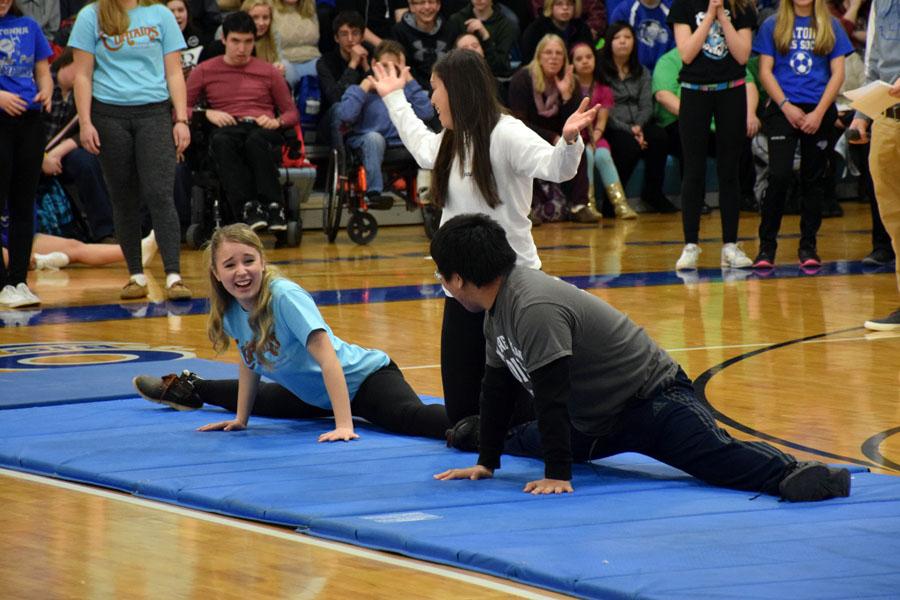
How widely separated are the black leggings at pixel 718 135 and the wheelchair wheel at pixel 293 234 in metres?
3.66

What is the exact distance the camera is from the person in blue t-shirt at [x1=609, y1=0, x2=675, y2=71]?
13.9m

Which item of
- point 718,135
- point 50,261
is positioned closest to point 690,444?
point 718,135

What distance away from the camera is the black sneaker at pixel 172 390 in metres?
→ 4.98

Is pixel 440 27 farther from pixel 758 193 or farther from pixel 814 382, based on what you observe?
pixel 814 382

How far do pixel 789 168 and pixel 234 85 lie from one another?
4.33 m

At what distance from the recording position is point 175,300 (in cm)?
803

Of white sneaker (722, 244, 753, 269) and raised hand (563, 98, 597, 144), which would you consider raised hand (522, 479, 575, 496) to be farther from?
white sneaker (722, 244, 753, 269)

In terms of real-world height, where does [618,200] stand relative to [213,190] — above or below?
below

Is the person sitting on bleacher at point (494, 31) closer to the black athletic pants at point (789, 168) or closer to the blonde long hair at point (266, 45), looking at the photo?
the blonde long hair at point (266, 45)

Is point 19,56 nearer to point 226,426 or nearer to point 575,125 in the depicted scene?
point 226,426

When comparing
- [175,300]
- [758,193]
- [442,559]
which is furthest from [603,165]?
[442,559]

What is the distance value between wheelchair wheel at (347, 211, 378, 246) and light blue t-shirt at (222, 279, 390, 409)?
22.5 feet

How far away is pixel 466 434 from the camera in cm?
423

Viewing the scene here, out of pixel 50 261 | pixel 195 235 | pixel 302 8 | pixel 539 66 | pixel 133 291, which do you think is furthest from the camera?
pixel 302 8
